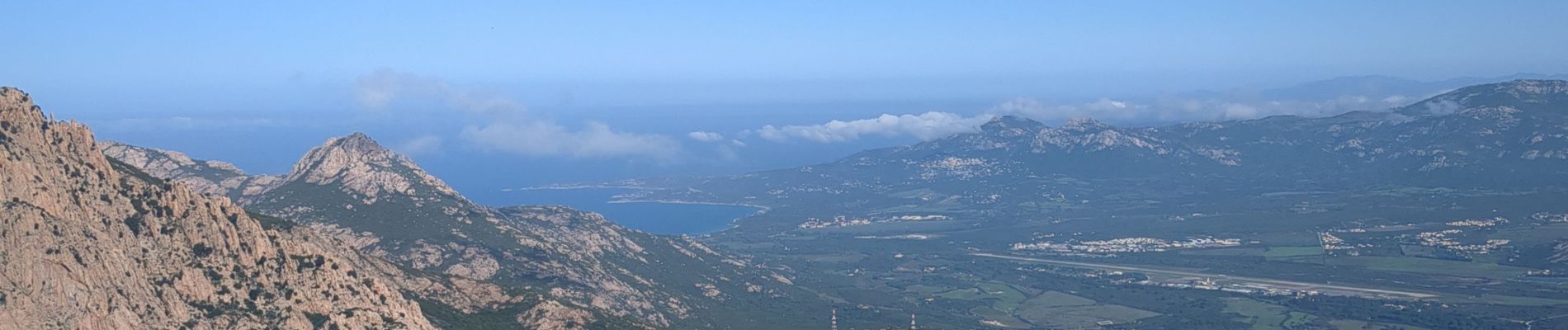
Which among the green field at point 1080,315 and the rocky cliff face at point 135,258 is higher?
the rocky cliff face at point 135,258

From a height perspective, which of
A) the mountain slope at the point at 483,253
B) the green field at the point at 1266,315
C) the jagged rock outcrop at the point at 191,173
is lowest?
the green field at the point at 1266,315

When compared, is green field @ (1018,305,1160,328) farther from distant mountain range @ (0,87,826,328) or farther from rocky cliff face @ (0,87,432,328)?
rocky cliff face @ (0,87,432,328)

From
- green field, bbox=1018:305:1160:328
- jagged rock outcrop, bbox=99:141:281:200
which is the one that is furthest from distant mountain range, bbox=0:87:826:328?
green field, bbox=1018:305:1160:328

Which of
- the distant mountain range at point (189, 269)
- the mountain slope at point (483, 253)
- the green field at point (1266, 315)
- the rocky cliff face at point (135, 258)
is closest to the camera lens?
the rocky cliff face at point (135, 258)

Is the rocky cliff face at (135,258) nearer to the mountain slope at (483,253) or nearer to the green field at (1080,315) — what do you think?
the mountain slope at (483,253)

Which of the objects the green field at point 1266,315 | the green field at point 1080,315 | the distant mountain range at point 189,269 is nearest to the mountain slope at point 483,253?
the distant mountain range at point 189,269

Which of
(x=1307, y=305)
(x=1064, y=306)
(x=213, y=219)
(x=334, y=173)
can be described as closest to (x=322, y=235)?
(x=213, y=219)

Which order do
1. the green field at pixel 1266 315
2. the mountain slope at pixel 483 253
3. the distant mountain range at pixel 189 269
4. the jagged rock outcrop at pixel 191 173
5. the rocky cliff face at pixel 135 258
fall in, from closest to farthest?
the rocky cliff face at pixel 135 258 < the distant mountain range at pixel 189 269 < the mountain slope at pixel 483 253 < the green field at pixel 1266 315 < the jagged rock outcrop at pixel 191 173
